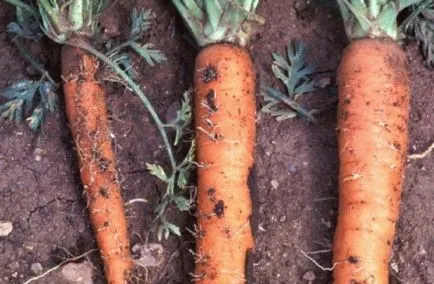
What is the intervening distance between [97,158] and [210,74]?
0.54m

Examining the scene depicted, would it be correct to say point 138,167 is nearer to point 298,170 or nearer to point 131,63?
point 131,63

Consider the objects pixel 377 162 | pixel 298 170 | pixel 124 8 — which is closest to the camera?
pixel 377 162

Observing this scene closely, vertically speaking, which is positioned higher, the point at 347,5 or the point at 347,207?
the point at 347,5

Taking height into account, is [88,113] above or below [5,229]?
above

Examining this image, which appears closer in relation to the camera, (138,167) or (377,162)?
(377,162)

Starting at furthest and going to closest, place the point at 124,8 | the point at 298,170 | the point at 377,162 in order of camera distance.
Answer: the point at 124,8 < the point at 298,170 < the point at 377,162

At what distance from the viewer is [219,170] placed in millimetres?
2980

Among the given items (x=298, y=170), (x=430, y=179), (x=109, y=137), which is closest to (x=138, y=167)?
(x=109, y=137)

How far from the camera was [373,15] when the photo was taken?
2.94 m

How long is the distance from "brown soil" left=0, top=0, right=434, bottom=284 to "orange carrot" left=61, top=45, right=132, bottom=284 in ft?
0.33

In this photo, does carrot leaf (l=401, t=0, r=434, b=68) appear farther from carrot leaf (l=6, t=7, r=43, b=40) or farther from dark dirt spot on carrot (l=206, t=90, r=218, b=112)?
carrot leaf (l=6, t=7, r=43, b=40)

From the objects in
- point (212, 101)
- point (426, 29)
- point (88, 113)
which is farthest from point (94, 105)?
point (426, 29)

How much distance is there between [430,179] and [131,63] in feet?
4.19

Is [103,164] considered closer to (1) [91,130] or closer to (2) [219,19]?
(1) [91,130]
